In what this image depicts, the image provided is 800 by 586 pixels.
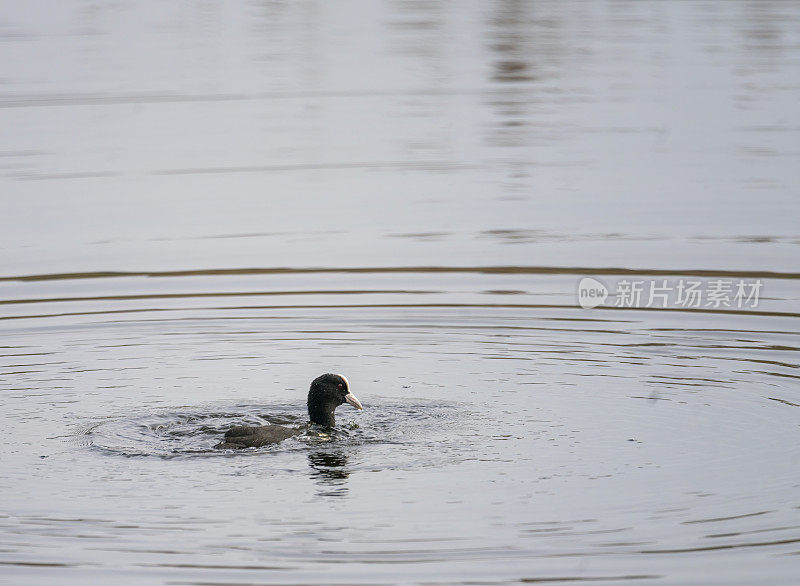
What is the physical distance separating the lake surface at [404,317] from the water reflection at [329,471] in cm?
5

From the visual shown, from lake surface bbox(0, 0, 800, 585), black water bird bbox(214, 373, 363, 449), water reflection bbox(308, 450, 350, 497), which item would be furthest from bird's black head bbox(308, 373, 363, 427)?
water reflection bbox(308, 450, 350, 497)

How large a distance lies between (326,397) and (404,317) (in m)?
3.46

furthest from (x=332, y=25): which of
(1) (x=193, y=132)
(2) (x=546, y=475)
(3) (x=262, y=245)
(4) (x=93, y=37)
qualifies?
(2) (x=546, y=475)

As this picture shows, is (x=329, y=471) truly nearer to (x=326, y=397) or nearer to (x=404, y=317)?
(x=326, y=397)

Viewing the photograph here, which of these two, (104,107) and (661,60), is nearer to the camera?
(104,107)

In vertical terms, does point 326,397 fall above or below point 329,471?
above

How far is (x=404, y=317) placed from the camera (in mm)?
14211

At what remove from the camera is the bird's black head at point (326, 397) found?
1084 cm

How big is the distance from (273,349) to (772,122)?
13045 millimetres

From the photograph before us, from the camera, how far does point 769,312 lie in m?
14.1

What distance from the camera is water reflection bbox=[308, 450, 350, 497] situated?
30.6ft

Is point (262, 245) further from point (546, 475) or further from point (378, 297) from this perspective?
point (546, 475)

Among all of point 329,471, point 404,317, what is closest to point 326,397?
point 329,471

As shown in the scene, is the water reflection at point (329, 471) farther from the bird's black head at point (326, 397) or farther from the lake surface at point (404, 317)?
the bird's black head at point (326, 397)
